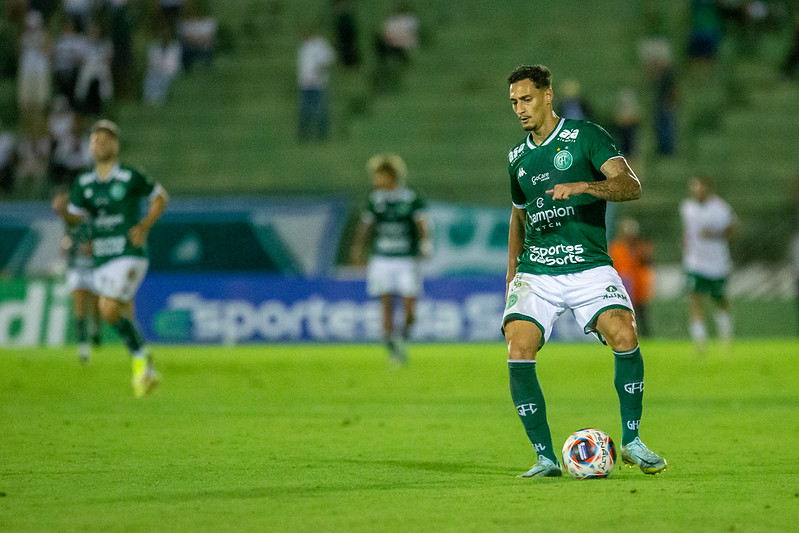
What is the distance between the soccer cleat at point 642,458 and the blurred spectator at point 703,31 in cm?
1961

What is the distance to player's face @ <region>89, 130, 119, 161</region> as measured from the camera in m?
12.4

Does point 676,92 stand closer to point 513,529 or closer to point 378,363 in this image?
point 378,363

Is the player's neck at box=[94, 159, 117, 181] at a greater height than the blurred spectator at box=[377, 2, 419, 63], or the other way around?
the blurred spectator at box=[377, 2, 419, 63]

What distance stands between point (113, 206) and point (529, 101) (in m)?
6.37

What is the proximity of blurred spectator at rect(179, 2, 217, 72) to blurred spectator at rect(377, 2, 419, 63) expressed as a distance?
147 inches

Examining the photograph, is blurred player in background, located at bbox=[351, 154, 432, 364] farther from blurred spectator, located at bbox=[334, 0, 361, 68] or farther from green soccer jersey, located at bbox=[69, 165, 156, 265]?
blurred spectator, located at bbox=[334, 0, 361, 68]

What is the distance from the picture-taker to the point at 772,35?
26844 millimetres

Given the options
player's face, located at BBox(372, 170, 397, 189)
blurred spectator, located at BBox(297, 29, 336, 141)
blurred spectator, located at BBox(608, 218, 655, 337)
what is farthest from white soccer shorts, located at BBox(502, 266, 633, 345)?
blurred spectator, located at BBox(297, 29, 336, 141)

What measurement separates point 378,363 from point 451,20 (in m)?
13.7

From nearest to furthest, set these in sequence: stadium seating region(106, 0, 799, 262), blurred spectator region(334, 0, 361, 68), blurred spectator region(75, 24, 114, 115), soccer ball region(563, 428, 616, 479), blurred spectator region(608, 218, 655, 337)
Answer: soccer ball region(563, 428, 616, 479) → blurred spectator region(608, 218, 655, 337) → stadium seating region(106, 0, 799, 262) → blurred spectator region(75, 24, 114, 115) → blurred spectator region(334, 0, 361, 68)

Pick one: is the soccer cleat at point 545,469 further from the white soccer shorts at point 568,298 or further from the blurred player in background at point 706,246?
the blurred player in background at point 706,246

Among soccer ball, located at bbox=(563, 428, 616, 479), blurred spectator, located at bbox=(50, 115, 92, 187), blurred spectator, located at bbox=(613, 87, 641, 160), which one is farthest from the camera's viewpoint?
blurred spectator, located at bbox=(50, 115, 92, 187)

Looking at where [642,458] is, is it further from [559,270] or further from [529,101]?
[529,101]

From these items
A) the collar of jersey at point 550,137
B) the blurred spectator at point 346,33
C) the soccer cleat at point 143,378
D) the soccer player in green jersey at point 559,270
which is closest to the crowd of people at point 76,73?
the blurred spectator at point 346,33
